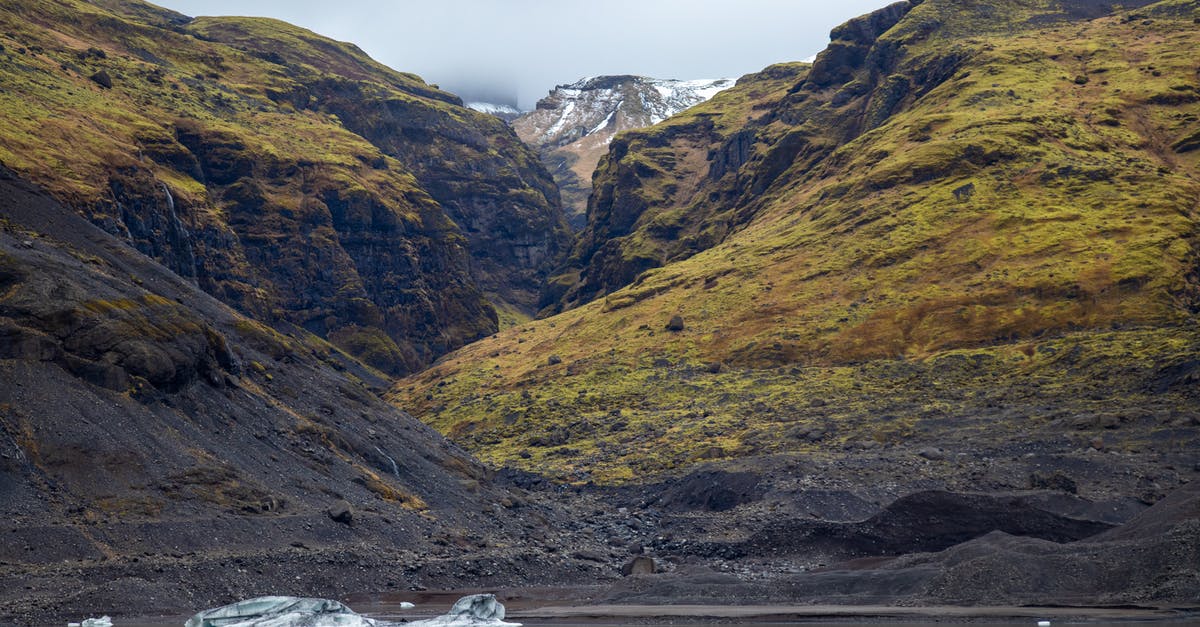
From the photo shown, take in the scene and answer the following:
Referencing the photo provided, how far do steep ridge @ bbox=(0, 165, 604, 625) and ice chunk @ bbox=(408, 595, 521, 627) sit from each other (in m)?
9.95

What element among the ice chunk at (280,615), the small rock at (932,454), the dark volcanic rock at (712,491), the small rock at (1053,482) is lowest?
the dark volcanic rock at (712,491)

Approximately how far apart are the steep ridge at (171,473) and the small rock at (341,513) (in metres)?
0.13

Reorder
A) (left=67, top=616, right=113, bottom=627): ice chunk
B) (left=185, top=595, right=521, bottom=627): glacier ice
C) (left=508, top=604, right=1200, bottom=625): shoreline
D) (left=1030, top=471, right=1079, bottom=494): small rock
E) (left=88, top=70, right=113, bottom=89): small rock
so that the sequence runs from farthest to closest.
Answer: (left=88, top=70, right=113, bottom=89): small rock
(left=1030, top=471, right=1079, bottom=494): small rock
(left=185, top=595, right=521, bottom=627): glacier ice
(left=508, top=604, right=1200, bottom=625): shoreline
(left=67, top=616, right=113, bottom=627): ice chunk

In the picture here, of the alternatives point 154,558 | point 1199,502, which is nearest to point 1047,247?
point 1199,502

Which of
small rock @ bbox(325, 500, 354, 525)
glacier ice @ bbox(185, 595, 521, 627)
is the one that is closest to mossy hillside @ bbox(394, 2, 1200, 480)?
small rock @ bbox(325, 500, 354, 525)

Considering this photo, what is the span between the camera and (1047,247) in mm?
122750

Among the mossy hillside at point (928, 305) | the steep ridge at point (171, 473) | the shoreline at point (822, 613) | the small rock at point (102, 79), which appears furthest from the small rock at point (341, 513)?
the small rock at point (102, 79)

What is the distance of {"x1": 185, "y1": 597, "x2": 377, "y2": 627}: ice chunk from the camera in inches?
1569

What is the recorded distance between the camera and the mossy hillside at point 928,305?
9850 centimetres

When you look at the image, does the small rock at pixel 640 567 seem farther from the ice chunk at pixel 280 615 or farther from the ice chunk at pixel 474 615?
the ice chunk at pixel 280 615

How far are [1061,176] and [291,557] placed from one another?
120 m

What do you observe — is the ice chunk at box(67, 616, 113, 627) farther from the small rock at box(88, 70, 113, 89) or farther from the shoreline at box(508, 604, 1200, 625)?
the small rock at box(88, 70, 113, 89)

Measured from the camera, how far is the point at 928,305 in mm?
121062

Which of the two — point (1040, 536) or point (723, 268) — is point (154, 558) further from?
point (723, 268)
